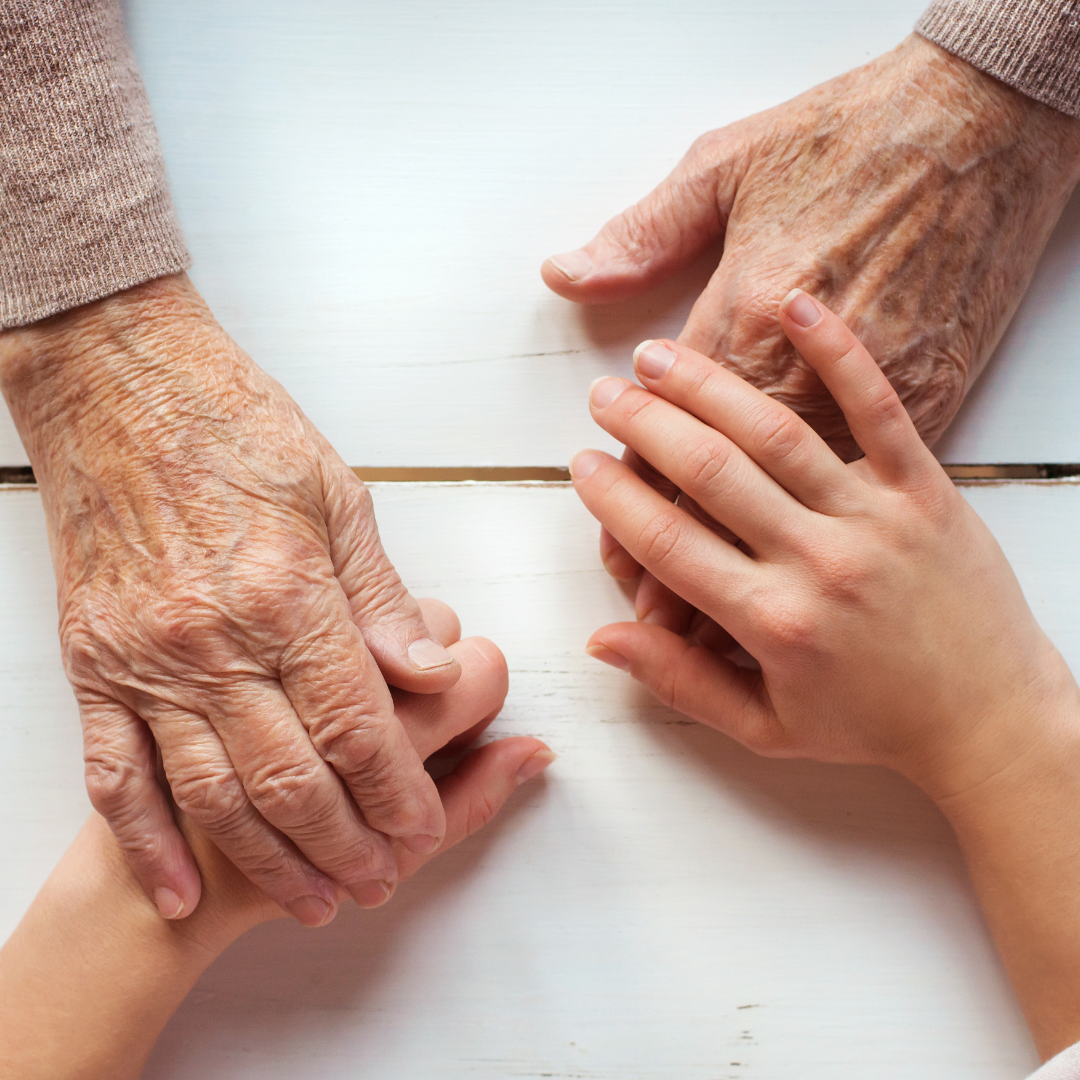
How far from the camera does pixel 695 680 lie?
670 millimetres

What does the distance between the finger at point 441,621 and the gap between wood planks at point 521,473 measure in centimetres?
12

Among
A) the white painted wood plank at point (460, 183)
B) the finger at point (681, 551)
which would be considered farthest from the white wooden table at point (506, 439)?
the finger at point (681, 551)

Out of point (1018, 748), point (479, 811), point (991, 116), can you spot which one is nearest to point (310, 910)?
point (479, 811)

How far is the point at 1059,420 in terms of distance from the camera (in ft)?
2.42

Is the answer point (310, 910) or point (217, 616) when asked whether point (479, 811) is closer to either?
point (310, 910)

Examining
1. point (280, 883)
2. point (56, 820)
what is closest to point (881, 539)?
point (280, 883)

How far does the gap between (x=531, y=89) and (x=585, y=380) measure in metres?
0.27

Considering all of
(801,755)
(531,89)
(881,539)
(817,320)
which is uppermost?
(531,89)

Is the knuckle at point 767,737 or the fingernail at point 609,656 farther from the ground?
the fingernail at point 609,656

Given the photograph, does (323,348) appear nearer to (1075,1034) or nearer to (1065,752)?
(1065,752)

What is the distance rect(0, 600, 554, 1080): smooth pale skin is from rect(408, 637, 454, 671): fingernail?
0.15 ft

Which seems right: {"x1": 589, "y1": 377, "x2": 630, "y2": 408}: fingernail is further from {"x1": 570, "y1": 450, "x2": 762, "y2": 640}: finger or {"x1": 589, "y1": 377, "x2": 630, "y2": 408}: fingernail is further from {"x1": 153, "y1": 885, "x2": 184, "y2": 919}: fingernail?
{"x1": 153, "y1": 885, "x2": 184, "y2": 919}: fingernail

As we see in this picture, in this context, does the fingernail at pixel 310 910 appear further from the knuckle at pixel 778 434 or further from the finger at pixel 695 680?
the knuckle at pixel 778 434

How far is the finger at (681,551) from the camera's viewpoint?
0.61 m
